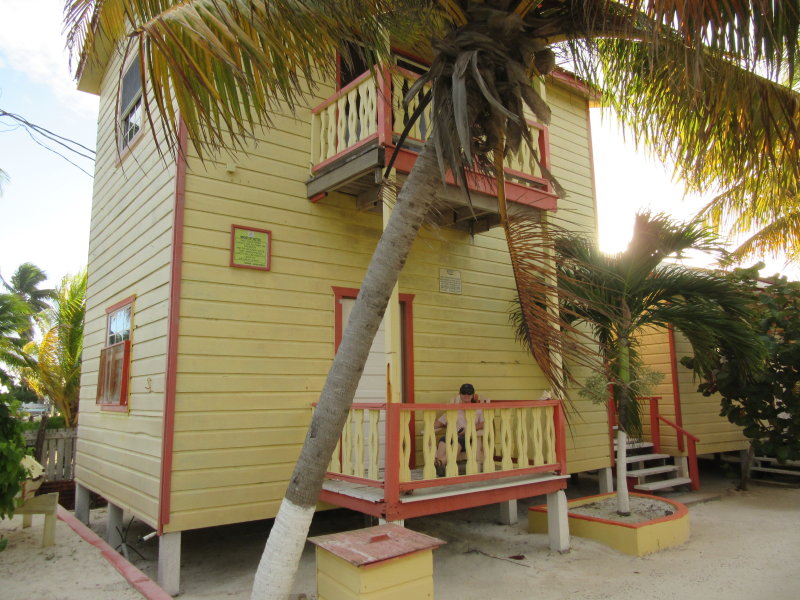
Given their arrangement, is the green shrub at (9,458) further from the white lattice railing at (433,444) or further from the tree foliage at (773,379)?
the tree foliage at (773,379)

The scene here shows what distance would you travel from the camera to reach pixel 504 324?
896 centimetres

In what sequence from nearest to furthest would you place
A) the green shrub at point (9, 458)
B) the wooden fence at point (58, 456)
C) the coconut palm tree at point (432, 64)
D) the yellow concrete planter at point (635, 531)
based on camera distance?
the coconut palm tree at point (432, 64) < the green shrub at point (9, 458) < the yellow concrete planter at point (635, 531) < the wooden fence at point (58, 456)

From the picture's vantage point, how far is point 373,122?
6.51 metres

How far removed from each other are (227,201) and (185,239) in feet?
2.27

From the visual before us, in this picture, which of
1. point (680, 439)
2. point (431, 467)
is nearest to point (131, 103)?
point (431, 467)

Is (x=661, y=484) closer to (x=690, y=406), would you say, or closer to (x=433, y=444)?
(x=690, y=406)

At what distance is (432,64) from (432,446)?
3520 mm

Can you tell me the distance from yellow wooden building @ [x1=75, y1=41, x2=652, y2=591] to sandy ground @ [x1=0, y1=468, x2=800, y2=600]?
72cm

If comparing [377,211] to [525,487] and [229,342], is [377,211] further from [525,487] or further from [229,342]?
[525,487]

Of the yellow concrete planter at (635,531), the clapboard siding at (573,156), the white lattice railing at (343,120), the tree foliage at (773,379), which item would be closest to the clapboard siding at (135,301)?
the white lattice railing at (343,120)

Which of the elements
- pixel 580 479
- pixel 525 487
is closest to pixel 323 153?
pixel 525 487

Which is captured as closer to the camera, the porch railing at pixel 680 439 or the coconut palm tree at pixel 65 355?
the porch railing at pixel 680 439

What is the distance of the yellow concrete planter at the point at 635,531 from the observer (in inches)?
258

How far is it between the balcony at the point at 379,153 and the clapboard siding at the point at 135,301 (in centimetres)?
183
